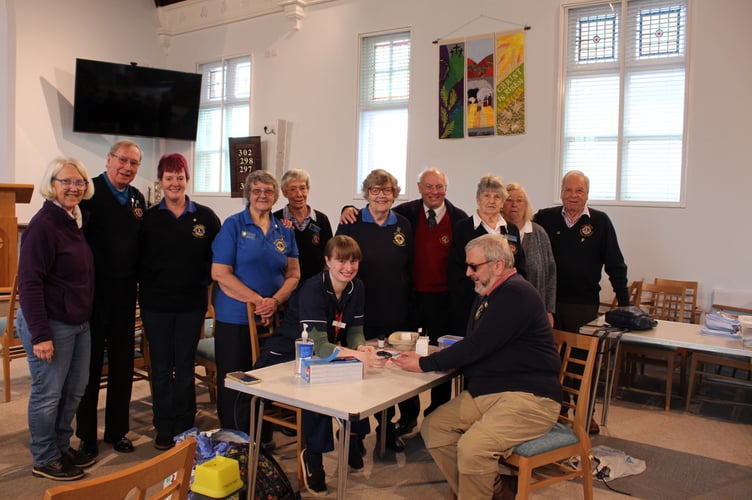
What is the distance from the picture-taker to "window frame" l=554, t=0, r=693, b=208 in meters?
5.38

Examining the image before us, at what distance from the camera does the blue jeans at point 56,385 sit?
282cm

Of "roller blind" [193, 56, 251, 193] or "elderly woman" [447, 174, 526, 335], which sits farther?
"roller blind" [193, 56, 251, 193]

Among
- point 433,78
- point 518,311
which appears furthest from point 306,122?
point 518,311

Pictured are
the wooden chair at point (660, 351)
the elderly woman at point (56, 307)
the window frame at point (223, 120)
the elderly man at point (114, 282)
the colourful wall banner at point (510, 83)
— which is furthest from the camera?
the window frame at point (223, 120)

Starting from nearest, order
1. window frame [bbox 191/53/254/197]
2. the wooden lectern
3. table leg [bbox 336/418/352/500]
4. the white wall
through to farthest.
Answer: table leg [bbox 336/418/352/500] < the wooden lectern < the white wall < window frame [bbox 191/53/254/197]

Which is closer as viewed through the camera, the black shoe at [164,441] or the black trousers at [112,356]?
the black trousers at [112,356]

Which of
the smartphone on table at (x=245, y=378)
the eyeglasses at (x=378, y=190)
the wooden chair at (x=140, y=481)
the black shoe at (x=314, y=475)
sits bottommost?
the black shoe at (x=314, y=475)

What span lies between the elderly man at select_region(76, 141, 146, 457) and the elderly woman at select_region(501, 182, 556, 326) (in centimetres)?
212

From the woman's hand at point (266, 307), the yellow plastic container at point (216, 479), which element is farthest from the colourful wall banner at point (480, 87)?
the yellow plastic container at point (216, 479)

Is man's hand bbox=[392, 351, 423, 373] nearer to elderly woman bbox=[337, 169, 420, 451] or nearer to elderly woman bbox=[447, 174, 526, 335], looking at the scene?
elderly woman bbox=[337, 169, 420, 451]

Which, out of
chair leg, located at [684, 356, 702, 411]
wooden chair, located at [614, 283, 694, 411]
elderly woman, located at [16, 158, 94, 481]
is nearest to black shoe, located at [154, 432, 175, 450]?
elderly woman, located at [16, 158, 94, 481]

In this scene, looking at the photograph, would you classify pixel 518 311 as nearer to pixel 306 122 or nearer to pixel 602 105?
pixel 602 105

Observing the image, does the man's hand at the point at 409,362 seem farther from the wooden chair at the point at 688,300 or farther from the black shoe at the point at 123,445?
the wooden chair at the point at 688,300

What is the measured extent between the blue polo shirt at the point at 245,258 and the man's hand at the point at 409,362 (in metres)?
0.95
